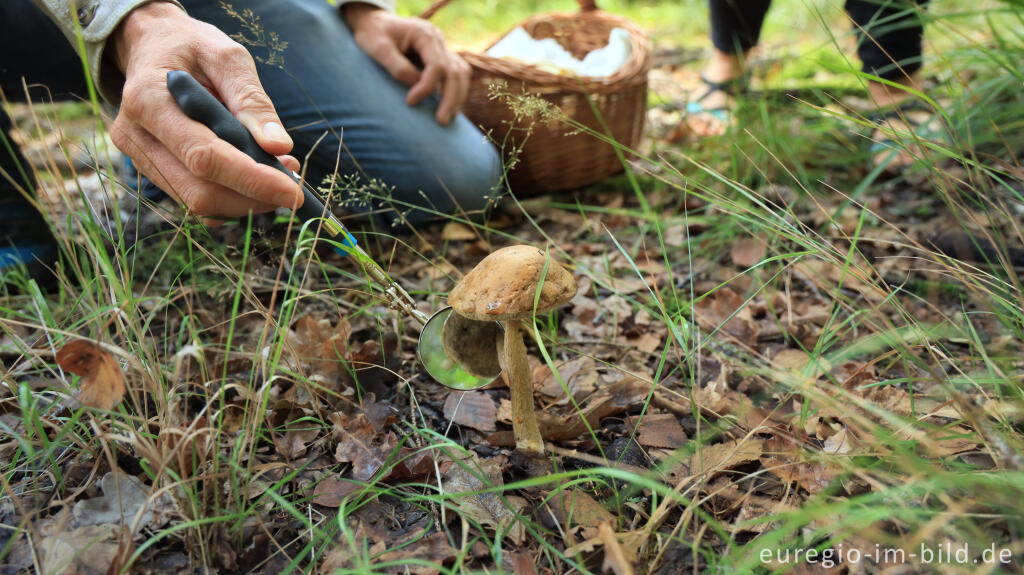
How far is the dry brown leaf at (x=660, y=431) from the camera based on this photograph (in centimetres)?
145

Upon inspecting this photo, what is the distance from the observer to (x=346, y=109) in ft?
8.31

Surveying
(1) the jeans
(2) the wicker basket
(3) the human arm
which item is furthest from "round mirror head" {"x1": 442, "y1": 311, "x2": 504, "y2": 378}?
(2) the wicker basket

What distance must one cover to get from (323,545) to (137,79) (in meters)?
1.10

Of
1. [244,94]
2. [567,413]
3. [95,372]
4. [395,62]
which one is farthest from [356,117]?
[95,372]

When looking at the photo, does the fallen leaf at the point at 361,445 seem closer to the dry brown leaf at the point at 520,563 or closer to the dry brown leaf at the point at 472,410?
the dry brown leaf at the point at 472,410

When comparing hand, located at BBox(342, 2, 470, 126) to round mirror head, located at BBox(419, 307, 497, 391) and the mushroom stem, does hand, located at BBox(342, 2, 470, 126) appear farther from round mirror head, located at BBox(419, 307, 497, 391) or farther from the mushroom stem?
the mushroom stem

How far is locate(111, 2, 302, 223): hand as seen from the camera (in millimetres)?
1309

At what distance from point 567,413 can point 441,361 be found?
0.36 meters

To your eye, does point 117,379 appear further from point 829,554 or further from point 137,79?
point 829,554

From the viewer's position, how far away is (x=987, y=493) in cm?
93

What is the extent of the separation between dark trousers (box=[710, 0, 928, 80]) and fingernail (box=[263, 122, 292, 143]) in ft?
7.65

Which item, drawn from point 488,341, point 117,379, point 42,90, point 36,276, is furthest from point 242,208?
point 42,90

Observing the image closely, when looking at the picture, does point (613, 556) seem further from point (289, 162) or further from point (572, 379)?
point (289, 162)

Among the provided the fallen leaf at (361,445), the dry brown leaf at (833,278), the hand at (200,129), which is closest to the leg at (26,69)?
the hand at (200,129)
